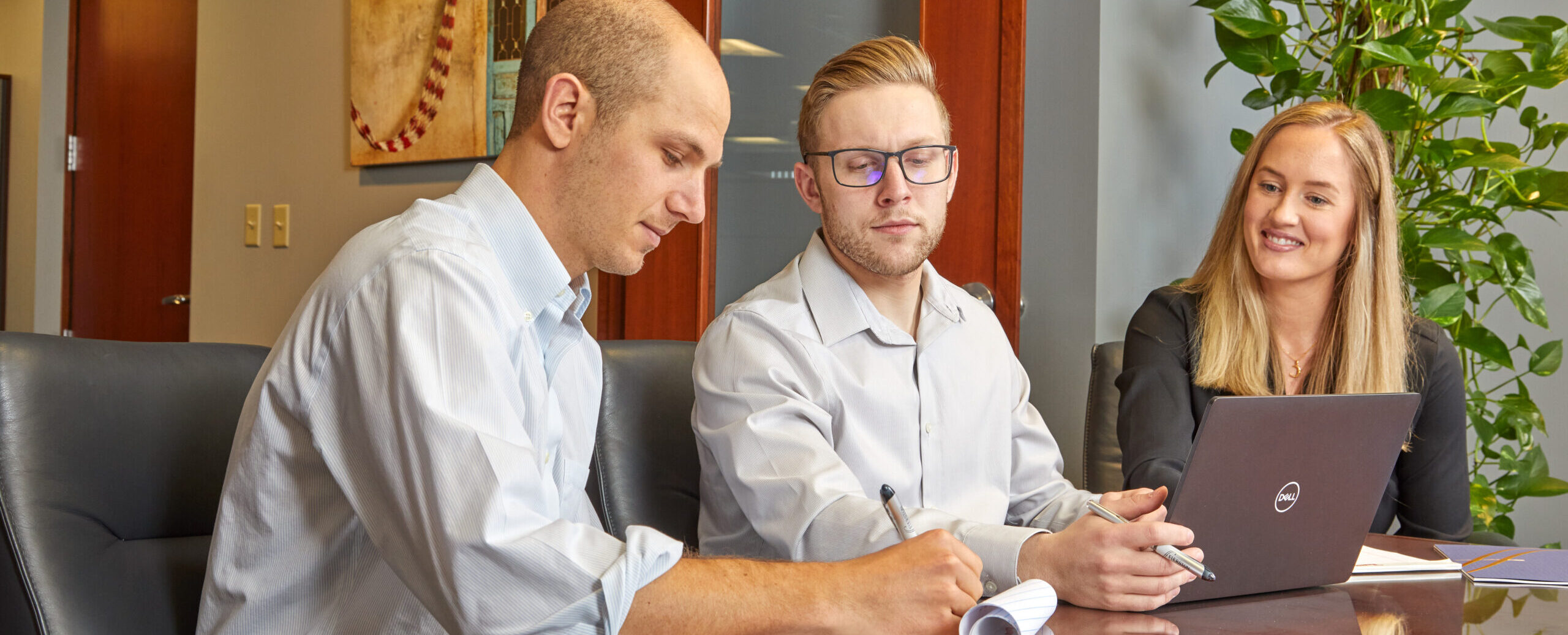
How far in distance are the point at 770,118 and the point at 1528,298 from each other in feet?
5.66

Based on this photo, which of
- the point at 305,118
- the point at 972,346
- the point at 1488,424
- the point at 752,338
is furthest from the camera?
the point at 305,118

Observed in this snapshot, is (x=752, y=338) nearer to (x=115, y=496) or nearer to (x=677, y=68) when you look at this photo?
(x=677, y=68)

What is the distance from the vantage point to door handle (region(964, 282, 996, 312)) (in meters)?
2.30

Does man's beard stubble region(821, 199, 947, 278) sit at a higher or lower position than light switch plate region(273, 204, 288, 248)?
lower

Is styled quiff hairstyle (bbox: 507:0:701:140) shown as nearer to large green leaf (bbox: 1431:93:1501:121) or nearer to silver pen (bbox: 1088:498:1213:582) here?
silver pen (bbox: 1088:498:1213:582)

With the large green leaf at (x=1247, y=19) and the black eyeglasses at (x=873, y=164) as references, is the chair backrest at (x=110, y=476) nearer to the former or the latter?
the black eyeglasses at (x=873, y=164)

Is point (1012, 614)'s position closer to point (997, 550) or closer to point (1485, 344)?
point (997, 550)

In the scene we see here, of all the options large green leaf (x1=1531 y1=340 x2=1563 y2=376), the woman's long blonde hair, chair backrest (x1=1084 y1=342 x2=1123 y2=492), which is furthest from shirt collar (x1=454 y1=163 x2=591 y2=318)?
large green leaf (x1=1531 y1=340 x2=1563 y2=376)

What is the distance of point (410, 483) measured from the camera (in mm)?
829

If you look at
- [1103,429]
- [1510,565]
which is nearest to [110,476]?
[1510,565]

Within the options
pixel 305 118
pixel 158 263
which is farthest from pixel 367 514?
pixel 158 263

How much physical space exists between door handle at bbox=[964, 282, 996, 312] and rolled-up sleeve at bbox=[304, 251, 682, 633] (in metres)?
1.53

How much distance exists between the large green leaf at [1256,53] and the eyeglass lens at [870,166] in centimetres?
121

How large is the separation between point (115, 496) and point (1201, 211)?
2.43 m
